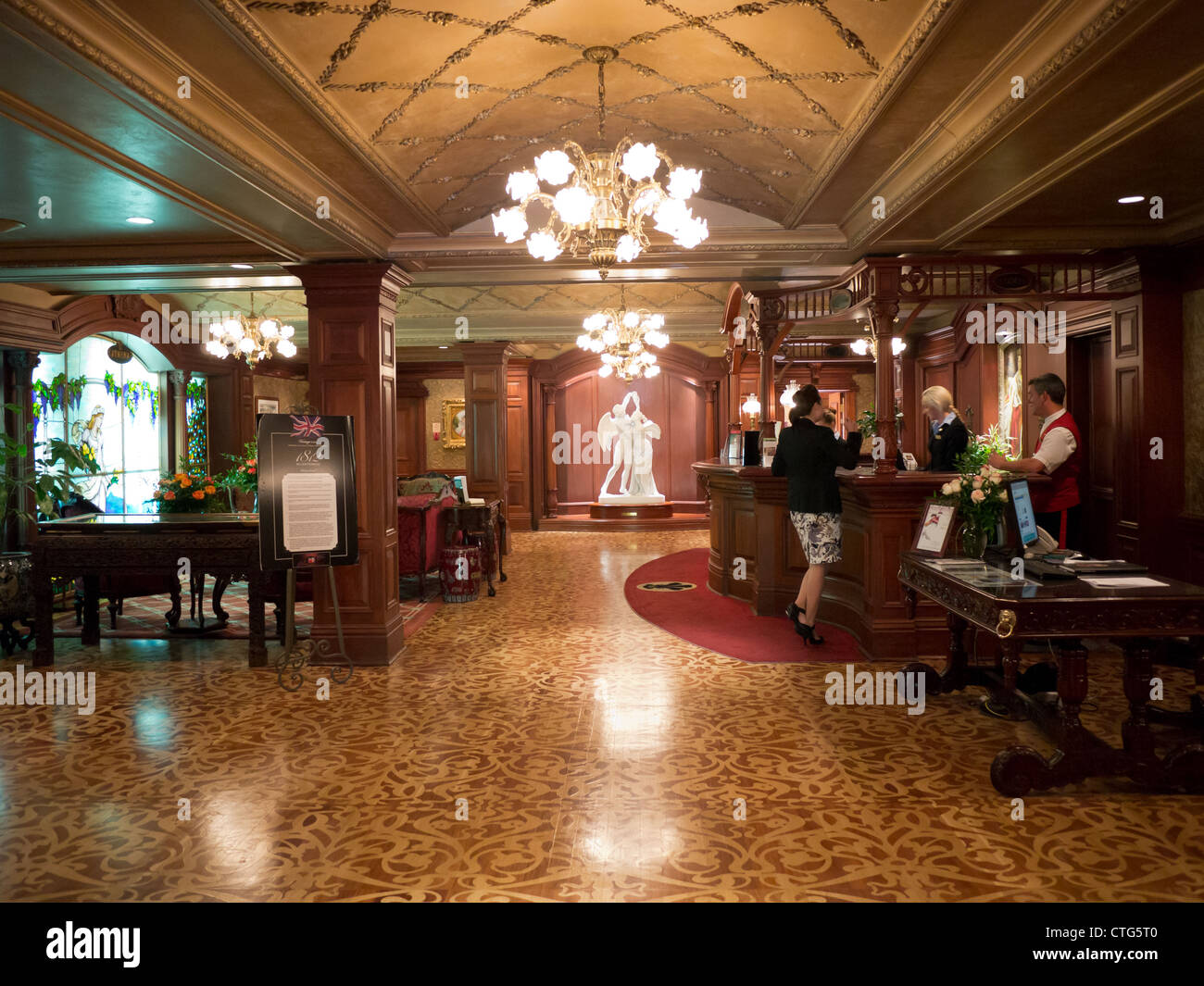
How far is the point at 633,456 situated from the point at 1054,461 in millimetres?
10076

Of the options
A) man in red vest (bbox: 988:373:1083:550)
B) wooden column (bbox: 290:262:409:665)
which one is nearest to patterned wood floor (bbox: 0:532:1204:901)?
wooden column (bbox: 290:262:409:665)

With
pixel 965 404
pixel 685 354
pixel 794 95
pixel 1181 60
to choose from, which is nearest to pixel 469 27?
pixel 794 95

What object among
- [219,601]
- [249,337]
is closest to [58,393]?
[249,337]

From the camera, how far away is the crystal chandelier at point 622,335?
36.0ft

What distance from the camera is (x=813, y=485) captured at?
6020 millimetres

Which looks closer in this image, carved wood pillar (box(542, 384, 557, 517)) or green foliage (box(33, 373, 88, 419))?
green foliage (box(33, 373, 88, 419))

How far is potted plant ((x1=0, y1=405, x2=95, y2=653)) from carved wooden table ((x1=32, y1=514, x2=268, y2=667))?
1.23 ft

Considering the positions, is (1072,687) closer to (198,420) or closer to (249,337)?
(249,337)

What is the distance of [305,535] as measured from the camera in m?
5.40

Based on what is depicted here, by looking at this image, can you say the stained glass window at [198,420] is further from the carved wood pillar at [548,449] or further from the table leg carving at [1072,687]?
the table leg carving at [1072,687]

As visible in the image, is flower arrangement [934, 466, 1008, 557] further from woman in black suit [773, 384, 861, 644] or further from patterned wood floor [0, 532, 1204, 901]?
woman in black suit [773, 384, 861, 644]

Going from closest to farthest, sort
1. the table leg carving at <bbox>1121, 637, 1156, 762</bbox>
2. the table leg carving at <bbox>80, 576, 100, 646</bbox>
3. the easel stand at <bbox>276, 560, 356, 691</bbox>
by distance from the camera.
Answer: the table leg carving at <bbox>1121, 637, 1156, 762</bbox> < the easel stand at <bbox>276, 560, 356, 691</bbox> < the table leg carving at <bbox>80, 576, 100, 646</bbox>

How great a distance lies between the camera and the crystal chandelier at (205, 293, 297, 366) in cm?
982

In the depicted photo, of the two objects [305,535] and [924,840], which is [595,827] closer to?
[924,840]
